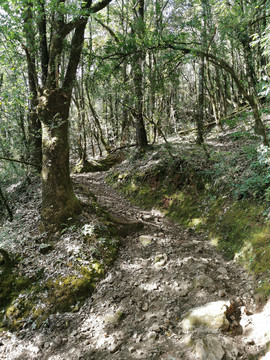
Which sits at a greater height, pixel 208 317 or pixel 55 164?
pixel 55 164

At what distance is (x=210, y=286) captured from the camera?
3.95 metres

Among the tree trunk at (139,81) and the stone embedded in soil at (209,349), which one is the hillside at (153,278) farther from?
the tree trunk at (139,81)

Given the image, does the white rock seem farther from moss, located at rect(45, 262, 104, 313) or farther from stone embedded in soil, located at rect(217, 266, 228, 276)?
moss, located at rect(45, 262, 104, 313)

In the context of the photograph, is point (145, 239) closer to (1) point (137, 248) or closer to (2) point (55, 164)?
(1) point (137, 248)

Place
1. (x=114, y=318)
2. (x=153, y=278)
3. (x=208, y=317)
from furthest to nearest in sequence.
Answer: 1. (x=153, y=278)
2. (x=114, y=318)
3. (x=208, y=317)

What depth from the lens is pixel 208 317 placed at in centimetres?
329

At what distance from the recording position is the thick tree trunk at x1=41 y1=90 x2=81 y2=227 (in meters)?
5.98

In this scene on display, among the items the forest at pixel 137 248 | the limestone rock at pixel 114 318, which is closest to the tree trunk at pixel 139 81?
the forest at pixel 137 248

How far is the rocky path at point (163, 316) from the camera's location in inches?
120

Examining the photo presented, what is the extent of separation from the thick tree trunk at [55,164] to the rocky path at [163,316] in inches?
83.3

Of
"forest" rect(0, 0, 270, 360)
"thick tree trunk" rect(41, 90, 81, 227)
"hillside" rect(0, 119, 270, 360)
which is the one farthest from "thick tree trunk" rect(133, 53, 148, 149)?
"hillside" rect(0, 119, 270, 360)

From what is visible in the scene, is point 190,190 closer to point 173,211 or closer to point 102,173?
point 173,211

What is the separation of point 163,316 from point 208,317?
787mm

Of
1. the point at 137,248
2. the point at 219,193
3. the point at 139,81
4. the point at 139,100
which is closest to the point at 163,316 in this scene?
the point at 137,248
